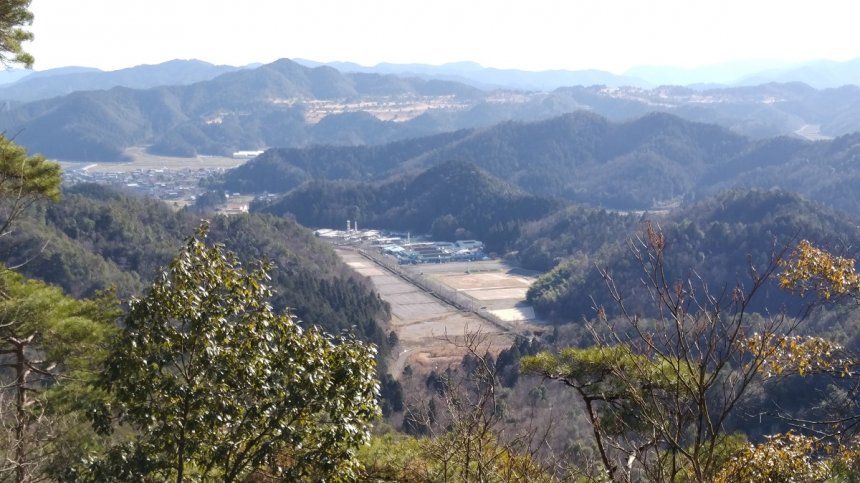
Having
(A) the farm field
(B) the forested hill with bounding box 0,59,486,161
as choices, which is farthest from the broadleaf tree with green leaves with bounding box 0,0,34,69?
(B) the forested hill with bounding box 0,59,486,161

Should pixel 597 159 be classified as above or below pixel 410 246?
above

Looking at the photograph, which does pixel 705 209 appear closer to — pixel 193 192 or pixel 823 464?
pixel 823 464

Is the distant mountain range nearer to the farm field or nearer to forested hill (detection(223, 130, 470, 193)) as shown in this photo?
forested hill (detection(223, 130, 470, 193))

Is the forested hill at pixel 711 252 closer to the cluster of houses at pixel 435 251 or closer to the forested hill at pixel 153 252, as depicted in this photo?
the forested hill at pixel 153 252

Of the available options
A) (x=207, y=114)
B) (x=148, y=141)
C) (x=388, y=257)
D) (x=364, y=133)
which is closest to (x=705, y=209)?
(x=388, y=257)

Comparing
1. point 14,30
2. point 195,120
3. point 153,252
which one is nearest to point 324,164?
point 195,120

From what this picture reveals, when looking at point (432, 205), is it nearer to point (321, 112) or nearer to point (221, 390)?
point (221, 390)

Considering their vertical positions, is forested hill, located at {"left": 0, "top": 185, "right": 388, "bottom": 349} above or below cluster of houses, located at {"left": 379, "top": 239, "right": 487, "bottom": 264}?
above
